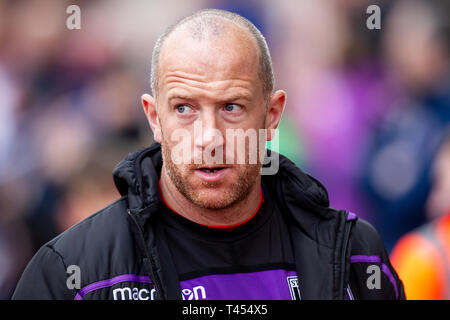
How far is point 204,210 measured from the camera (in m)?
2.29

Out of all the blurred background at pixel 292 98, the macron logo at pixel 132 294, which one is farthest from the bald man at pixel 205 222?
the blurred background at pixel 292 98

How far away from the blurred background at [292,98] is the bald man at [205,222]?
213cm

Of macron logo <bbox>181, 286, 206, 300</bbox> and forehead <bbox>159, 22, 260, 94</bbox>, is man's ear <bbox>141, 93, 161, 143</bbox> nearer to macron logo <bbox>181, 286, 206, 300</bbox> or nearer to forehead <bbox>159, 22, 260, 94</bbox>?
forehead <bbox>159, 22, 260, 94</bbox>

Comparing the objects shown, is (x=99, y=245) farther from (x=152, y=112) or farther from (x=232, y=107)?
(x=232, y=107)

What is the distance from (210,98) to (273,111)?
47cm

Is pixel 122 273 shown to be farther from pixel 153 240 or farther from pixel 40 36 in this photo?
pixel 40 36

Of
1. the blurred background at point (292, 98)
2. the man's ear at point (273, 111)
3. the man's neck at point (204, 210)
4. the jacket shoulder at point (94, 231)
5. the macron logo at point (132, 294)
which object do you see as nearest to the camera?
the macron logo at point (132, 294)

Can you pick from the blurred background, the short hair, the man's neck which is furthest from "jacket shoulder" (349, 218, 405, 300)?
the blurred background

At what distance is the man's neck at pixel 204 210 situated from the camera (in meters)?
2.29

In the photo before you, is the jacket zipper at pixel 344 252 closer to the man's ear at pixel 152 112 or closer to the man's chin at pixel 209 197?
the man's chin at pixel 209 197

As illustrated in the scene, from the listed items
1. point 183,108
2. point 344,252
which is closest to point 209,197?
point 183,108

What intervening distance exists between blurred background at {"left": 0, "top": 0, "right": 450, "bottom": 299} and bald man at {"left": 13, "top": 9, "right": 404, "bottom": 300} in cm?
213
